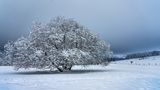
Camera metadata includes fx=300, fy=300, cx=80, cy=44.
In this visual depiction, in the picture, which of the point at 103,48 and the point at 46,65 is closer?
the point at 46,65

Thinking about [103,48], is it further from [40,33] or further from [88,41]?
[40,33]

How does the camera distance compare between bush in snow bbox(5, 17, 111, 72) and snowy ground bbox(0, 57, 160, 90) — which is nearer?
snowy ground bbox(0, 57, 160, 90)

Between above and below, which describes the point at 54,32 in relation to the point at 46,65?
above

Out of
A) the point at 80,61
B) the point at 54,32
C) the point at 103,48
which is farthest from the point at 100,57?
the point at 54,32

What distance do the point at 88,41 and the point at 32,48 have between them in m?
7.00

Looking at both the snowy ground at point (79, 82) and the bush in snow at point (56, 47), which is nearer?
the snowy ground at point (79, 82)

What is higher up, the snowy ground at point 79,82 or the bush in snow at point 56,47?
the bush in snow at point 56,47

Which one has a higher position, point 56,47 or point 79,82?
point 56,47

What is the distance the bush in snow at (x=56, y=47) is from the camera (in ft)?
110

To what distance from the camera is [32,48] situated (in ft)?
112

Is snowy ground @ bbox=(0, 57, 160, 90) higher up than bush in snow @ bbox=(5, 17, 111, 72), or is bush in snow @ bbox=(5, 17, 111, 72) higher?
bush in snow @ bbox=(5, 17, 111, 72)

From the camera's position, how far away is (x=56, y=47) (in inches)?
1384

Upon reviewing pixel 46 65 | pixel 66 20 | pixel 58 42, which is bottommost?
pixel 46 65

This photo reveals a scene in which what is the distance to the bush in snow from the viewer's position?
110ft
